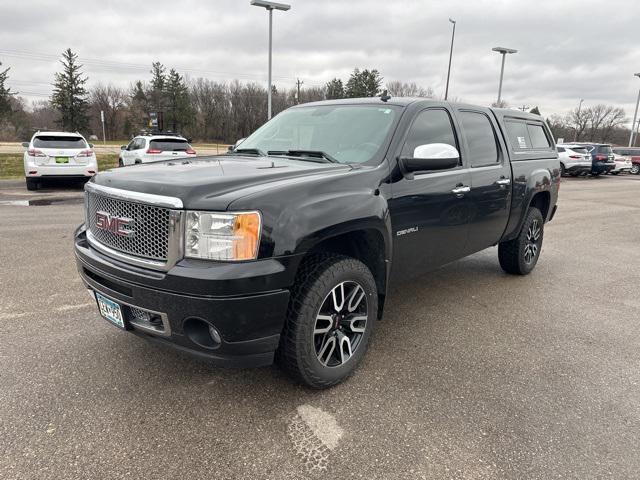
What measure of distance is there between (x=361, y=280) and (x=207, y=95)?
3427 inches

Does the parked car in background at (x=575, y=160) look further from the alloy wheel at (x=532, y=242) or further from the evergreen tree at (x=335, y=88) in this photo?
the evergreen tree at (x=335, y=88)

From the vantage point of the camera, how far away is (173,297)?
92.7 inches

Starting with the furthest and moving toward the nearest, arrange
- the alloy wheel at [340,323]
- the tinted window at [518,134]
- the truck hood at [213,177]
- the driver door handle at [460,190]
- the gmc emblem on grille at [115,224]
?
the tinted window at [518,134]
the driver door handle at [460,190]
the alloy wheel at [340,323]
the gmc emblem on grille at [115,224]
the truck hood at [213,177]

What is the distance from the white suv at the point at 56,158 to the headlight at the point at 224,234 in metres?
11.8

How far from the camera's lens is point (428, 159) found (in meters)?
3.22

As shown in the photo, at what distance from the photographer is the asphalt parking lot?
90.0 inches

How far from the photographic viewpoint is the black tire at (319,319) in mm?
2613

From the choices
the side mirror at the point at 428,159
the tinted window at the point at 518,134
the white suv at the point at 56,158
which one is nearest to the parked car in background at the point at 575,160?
the tinted window at the point at 518,134

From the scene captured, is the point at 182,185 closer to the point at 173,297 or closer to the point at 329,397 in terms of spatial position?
the point at 173,297

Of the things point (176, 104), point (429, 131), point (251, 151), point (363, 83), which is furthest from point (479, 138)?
point (176, 104)

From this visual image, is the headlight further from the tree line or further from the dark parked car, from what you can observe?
the tree line

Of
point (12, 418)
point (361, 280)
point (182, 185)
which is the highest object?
point (182, 185)

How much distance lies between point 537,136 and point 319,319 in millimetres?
4320

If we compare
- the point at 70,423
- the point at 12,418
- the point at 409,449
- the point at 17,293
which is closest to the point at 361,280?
the point at 409,449
